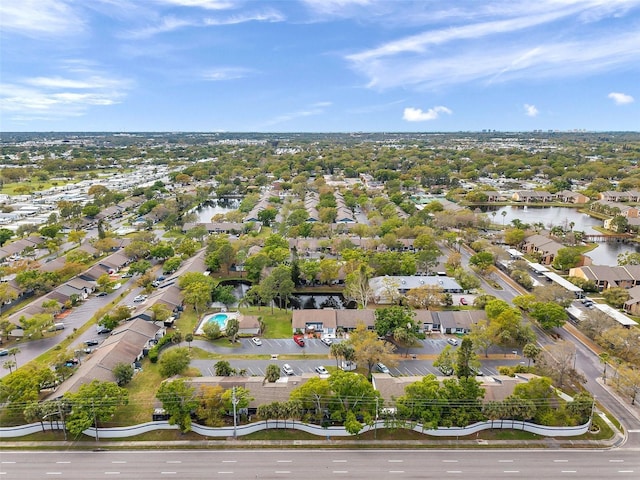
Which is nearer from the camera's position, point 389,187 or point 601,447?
point 601,447

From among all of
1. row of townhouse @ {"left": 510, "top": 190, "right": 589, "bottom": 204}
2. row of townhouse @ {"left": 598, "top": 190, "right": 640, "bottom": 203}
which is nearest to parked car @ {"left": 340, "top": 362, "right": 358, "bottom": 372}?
row of townhouse @ {"left": 510, "top": 190, "right": 589, "bottom": 204}

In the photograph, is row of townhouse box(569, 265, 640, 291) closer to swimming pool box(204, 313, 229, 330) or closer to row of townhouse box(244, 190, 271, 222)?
swimming pool box(204, 313, 229, 330)

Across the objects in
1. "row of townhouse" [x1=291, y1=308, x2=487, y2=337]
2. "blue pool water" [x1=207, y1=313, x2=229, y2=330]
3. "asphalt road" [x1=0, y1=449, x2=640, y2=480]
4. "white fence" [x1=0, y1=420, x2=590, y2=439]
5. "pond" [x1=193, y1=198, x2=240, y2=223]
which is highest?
"pond" [x1=193, y1=198, x2=240, y2=223]

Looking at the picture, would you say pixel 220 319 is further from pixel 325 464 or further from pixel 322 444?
pixel 325 464

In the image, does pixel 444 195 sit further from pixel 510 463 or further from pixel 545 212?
pixel 510 463

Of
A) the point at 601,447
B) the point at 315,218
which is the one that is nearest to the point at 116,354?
the point at 601,447

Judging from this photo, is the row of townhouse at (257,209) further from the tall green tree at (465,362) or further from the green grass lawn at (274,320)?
the tall green tree at (465,362)
